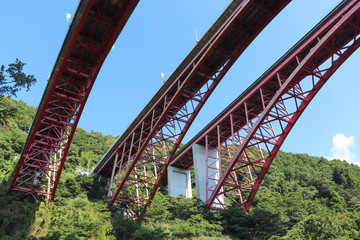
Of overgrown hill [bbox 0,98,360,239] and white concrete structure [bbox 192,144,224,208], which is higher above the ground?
white concrete structure [bbox 192,144,224,208]

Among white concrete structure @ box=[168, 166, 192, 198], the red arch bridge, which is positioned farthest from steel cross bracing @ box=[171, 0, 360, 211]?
white concrete structure @ box=[168, 166, 192, 198]

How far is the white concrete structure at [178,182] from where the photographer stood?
3447 cm

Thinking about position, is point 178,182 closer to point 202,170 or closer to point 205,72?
point 202,170

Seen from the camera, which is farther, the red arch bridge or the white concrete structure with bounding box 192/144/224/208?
the white concrete structure with bounding box 192/144/224/208

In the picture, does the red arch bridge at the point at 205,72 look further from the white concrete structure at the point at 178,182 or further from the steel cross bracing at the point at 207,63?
the white concrete structure at the point at 178,182

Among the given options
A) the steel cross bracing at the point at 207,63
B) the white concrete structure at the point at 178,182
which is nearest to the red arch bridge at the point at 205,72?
the steel cross bracing at the point at 207,63

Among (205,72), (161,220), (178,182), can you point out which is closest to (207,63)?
(205,72)

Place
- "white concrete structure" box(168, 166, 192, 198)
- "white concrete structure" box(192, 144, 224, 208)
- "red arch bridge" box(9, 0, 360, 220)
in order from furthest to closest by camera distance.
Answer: "white concrete structure" box(168, 166, 192, 198) < "white concrete structure" box(192, 144, 224, 208) < "red arch bridge" box(9, 0, 360, 220)

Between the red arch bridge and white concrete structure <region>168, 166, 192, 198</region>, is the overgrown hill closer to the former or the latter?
the red arch bridge

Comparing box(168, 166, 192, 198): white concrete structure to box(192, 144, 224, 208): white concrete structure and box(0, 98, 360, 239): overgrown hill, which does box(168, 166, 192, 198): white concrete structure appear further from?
box(0, 98, 360, 239): overgrown hill

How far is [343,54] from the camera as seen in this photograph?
18.9 m

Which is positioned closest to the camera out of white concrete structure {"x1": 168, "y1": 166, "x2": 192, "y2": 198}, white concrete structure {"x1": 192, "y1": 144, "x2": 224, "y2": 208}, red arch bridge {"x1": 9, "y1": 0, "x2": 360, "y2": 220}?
red arch bridge {"x1": 9, "y1": 0, "x2": 360, "y2": 220}

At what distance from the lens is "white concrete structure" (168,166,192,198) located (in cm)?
3447

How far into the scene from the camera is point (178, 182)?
3538cm
